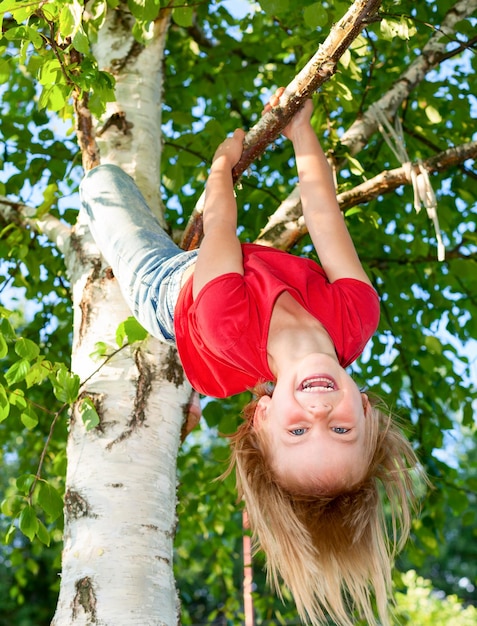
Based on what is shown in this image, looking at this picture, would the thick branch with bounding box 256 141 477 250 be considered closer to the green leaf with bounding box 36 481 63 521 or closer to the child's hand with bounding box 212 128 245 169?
the child's hand with bounding box 212 128 245 169

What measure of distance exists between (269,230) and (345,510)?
1018 millimetres

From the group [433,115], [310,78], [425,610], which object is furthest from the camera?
[425,610]

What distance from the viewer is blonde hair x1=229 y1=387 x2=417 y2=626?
98.9 inches

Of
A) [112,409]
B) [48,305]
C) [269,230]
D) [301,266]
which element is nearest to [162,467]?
[112,409]

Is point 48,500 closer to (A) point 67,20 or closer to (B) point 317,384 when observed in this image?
(B) point 317,384

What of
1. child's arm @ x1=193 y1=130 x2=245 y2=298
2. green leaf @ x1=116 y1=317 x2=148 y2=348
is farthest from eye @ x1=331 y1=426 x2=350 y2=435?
green leaf @ x1=116 y1=317 x2=148 y2=348

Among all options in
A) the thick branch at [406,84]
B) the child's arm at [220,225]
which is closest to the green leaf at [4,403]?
the child's arm at [220,225]

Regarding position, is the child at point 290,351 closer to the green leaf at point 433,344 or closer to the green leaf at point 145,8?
the green leaf at point 145,8

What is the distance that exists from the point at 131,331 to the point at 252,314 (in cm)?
46

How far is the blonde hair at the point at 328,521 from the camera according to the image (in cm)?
251

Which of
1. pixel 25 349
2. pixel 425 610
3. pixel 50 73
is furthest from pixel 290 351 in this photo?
pixel 425 610

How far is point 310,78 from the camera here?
1.98 meters

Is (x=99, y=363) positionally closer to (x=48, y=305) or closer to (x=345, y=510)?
(x=345, y=510)

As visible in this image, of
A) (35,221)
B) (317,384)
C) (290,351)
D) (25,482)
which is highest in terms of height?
(35,221)
